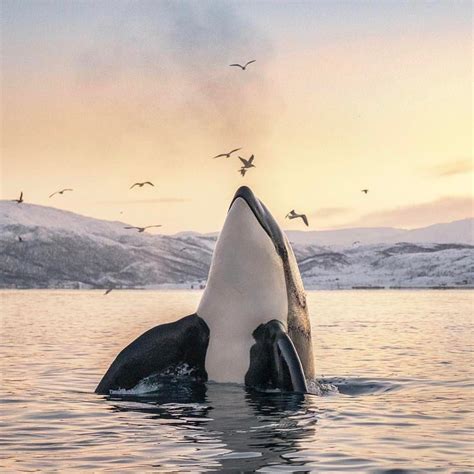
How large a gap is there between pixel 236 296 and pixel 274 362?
54.2 inches

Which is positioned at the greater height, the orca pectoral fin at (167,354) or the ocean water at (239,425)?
the orca pectoral fin at (167,354)

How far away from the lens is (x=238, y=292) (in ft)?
54.5

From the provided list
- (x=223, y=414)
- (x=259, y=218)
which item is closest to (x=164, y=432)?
(x=223, y=414)

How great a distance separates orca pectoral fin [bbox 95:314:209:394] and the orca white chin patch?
0.57 feet

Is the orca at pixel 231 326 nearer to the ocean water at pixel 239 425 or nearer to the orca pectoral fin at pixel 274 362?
the orca pectoral fin at pixel 274 362

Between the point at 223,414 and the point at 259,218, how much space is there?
152 inches

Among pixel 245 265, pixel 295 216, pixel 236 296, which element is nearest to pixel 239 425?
pixel 236 296

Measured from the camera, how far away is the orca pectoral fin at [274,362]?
625 inches

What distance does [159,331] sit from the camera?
55.5ft

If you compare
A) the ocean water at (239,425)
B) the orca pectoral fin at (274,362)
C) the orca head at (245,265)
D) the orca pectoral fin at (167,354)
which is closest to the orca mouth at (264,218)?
the orca head at (245,265)

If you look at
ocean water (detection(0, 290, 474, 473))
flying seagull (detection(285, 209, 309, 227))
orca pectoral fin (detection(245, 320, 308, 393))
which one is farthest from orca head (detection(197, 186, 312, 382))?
flying seagull (detection(285, 209, 309, 227))

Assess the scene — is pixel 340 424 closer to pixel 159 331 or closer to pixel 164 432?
pixel 164 432

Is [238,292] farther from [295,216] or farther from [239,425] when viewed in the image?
[295,216]

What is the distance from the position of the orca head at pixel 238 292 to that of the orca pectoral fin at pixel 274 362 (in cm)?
16
